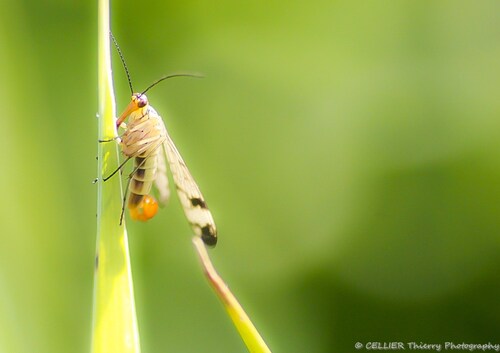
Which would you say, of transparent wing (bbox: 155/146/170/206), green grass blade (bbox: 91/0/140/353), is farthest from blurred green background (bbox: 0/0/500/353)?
green grass blade (bbox: 91/0/140/353)

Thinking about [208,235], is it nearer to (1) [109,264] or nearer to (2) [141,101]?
(2) [141,101]

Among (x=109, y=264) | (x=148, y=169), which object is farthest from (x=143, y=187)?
(x=109, y=264)

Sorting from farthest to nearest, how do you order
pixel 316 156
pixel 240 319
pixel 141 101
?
1. pixel 316 156
2. pixel 141 101
3. pixel 240 319

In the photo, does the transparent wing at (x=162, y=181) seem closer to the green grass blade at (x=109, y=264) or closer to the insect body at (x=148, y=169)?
the insect body at (x=148, y=169)

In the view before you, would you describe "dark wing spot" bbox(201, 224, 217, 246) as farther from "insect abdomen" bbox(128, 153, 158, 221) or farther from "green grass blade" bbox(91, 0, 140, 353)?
"green grass blade" bbox(91, 0, 140, 353)

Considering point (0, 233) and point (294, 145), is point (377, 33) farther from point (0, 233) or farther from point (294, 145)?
point (0, 233)

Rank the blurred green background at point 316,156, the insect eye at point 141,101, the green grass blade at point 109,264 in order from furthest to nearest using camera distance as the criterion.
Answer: the blurred green background at point 316,156 → the insect eye at point 141,101 → the green grass blade at point 109,264

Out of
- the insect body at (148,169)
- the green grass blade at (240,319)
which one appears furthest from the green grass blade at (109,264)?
the insect body at (148,169)
